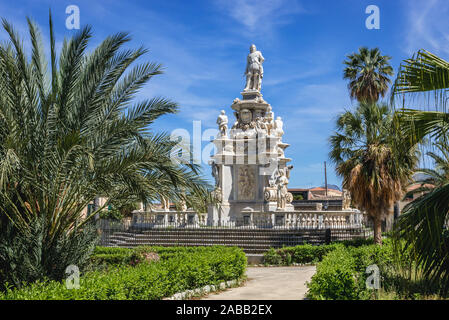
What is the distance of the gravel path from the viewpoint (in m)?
9.86

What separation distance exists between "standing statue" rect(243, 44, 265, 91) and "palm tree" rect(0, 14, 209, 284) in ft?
59.6

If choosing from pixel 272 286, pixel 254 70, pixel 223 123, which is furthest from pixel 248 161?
pixel 272 286

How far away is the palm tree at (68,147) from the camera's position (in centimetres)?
853

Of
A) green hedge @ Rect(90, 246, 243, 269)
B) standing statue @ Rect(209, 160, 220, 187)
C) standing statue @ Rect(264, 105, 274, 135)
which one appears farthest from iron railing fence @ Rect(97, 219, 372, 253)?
standing statue @ Rect(264, 105, 274, 135)

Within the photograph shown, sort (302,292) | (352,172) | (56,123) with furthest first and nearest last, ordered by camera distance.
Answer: (352,172), (302,292), (56,123)

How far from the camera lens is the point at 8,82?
870 centimetres

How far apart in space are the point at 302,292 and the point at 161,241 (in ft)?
38.3

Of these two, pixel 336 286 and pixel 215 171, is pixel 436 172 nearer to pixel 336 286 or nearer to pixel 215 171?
pixel 215 171

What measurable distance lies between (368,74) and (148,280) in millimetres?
25399

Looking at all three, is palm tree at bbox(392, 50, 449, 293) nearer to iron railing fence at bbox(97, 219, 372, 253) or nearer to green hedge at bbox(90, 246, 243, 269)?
green hedge at bbox(90, 246, 243, 269)

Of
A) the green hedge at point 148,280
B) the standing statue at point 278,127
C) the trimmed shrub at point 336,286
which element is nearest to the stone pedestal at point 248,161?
the standing statue at point 278,127

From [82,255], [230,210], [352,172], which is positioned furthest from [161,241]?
[82,255]

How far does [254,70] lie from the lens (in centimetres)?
2753

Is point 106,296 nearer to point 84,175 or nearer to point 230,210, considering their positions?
point 84,175
